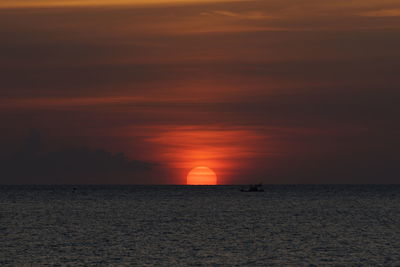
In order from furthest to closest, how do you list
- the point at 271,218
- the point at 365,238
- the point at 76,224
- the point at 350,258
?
1. the point at 271,218
2. the point at 76,224
3. the point at 365,238
4. the point at 350,258

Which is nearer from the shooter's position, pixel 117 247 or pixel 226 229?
pixel 117 247

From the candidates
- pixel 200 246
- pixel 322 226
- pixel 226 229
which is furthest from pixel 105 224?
pixel 200 246

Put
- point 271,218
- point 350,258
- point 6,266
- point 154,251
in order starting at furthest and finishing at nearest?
point 271,218
point 154,251
point 350,258
point 6,266

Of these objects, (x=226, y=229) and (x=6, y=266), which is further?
(x=226, y=229)

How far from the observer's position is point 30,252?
97.7m

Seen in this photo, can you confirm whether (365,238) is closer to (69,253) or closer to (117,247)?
(117,247)

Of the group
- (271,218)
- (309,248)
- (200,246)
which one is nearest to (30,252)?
(200,246)

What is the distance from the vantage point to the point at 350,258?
305 ft

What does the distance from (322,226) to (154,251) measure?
4986cm

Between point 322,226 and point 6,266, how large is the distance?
6981 centimetres

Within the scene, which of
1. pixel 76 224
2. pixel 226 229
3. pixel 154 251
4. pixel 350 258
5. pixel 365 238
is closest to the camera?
pixel 350 258

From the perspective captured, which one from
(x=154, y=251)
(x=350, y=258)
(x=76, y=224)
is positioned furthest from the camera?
(x=76, y=224)

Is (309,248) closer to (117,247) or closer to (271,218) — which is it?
(117,247)

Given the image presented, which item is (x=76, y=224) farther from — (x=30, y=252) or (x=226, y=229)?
(x=30, y=252)
